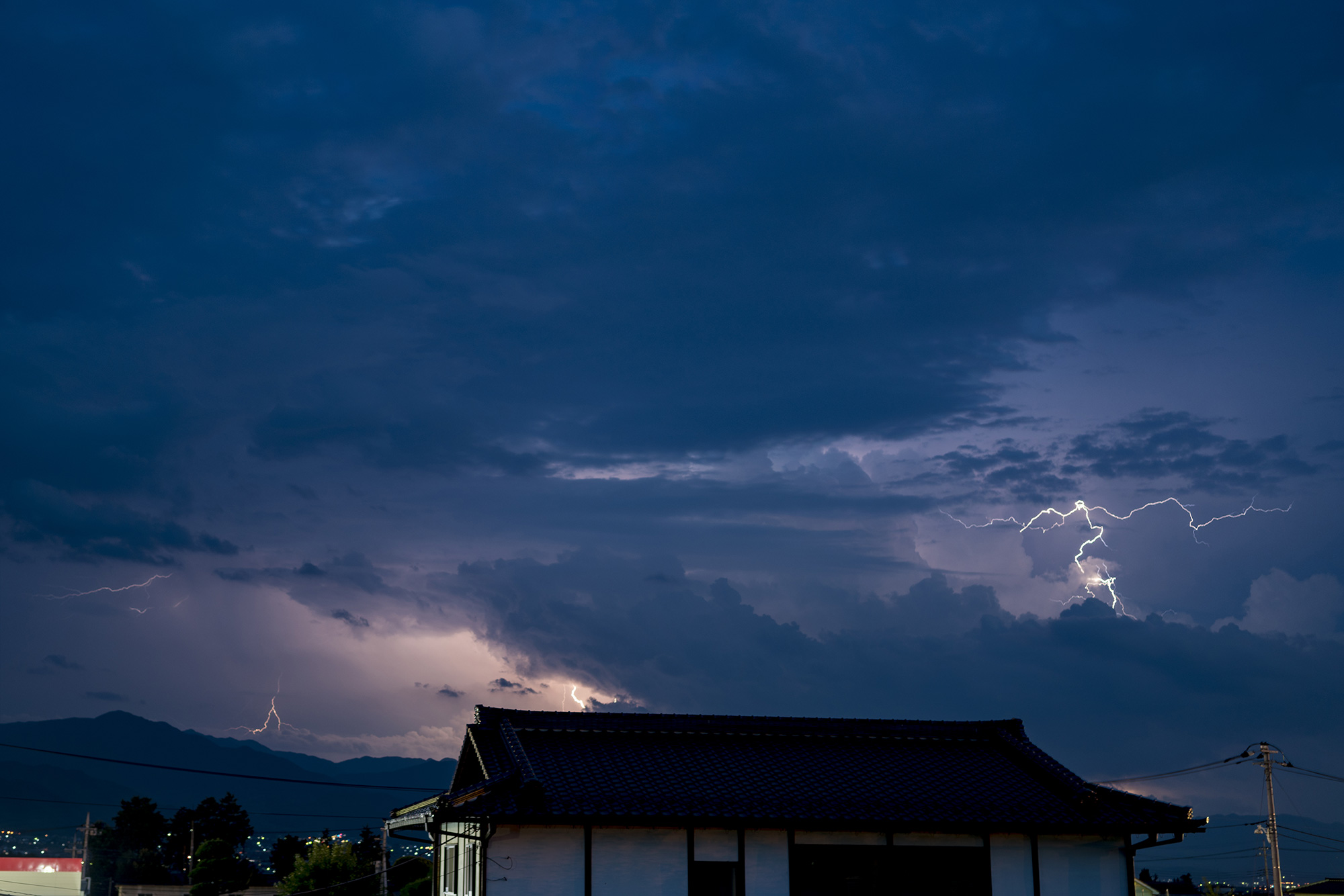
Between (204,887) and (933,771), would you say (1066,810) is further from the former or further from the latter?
(204,887)

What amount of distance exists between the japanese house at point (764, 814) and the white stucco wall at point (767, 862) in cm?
3

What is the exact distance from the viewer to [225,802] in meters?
97.0

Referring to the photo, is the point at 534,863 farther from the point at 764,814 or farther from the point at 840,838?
the point at 840,838

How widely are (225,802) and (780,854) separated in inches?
3584

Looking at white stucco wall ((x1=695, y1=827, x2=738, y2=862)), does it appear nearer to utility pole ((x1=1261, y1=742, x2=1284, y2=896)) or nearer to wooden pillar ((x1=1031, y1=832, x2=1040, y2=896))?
wooden pillar ((x1=1031, y1=832, x2=1040, y2=896))

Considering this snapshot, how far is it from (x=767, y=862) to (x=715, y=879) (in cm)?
106

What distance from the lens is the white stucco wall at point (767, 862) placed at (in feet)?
67.4

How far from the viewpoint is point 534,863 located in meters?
19.8

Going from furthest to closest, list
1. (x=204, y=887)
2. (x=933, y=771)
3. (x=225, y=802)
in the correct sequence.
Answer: (x=225, y=802), (x=204, y=887), (x=933, y=771)

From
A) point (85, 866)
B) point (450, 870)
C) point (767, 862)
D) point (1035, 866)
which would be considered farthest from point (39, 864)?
point (1035, 866)

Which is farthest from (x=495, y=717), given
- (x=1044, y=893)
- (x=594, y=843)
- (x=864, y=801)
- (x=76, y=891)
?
(x=76, y=891)

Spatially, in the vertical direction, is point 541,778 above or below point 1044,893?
above

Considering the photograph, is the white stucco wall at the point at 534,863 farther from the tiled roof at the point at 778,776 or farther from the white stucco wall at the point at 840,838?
the white stucco wall at the point at 840,838

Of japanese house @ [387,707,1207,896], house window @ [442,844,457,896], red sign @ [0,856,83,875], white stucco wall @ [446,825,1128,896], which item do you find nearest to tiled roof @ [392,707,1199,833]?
japanese house @ [387,707,1207,896]
